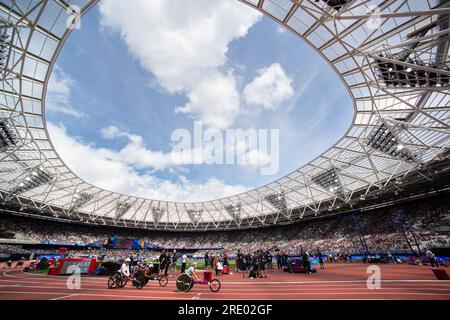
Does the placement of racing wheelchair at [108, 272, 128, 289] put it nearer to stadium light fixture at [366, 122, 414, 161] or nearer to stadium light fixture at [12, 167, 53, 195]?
stadium light fixture at [366, 122, 414, 161]

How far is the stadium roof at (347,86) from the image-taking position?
11609 mm

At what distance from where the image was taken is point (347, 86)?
16.9 meters

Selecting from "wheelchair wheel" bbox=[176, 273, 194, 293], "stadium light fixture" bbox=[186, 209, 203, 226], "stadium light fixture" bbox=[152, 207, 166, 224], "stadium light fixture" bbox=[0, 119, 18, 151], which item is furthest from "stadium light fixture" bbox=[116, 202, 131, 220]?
"wheelchair wheel" bbox=[176, 273, 194, 293]

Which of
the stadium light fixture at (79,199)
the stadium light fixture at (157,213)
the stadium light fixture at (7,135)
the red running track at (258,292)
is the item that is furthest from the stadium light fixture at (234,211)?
the stadium light fixture at (7,135)

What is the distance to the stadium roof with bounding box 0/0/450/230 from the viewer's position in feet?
38.1

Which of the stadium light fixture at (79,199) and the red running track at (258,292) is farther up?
the stadium light fixture at (79,199)

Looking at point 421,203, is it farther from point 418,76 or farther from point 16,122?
point 16,122

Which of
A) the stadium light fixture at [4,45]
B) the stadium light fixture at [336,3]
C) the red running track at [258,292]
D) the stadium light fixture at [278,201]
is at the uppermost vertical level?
the stadium light fixture at [4,45]

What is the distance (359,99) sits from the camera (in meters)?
17.7

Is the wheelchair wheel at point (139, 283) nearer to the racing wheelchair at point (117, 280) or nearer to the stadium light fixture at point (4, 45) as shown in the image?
the racing wheelchair at point (117, 280)

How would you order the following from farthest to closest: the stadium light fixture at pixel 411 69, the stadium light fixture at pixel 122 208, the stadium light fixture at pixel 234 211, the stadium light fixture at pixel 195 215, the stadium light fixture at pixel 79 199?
1. the stadium light fixture at pixel 195 215
2. the stadium light fixture at pixel 234 211
3. the stadium light fixture at pixel 122 208
4. the stadium light fixture at pixel 79 199
5. the stadium light fixture at pixel 411 69

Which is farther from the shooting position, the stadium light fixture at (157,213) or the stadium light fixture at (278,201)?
the stadium light fixture at (157,213)

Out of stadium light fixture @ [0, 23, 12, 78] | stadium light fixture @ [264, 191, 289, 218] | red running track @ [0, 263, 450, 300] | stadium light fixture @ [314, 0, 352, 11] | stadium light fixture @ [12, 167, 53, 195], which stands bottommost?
red running track @ [0, 263, 450, 300]

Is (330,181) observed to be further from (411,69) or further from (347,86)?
(411,69)
